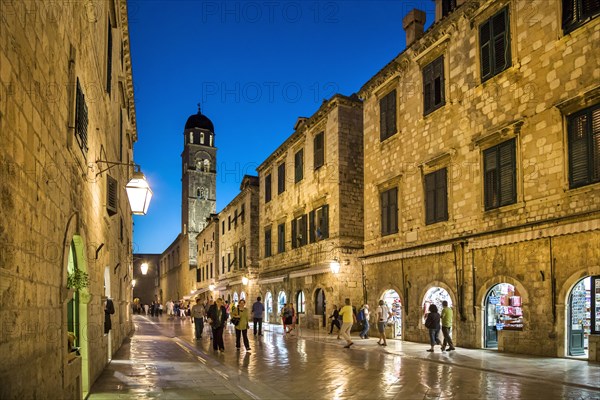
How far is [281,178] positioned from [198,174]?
150 feet

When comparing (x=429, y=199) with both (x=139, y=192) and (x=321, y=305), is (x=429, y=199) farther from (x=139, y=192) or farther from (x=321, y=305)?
(x=139, y=192)

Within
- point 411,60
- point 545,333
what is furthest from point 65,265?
point 411,60

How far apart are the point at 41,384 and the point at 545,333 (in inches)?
506

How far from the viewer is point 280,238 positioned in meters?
33.3

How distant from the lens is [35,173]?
17.2ft

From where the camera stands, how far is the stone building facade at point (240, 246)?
38.9 m

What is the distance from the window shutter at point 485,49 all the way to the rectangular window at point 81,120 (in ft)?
41.0

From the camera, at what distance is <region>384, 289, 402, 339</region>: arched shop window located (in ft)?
70.6

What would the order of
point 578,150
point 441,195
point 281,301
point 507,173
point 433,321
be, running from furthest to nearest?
point 281,301 → point 441,195 → point 433,321 → point 507,173 → point 578,150

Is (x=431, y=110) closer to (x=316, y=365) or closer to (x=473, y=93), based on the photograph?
(x=473, y=93)

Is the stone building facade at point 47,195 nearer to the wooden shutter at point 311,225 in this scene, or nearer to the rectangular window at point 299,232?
the wooden shutter at point 311,225

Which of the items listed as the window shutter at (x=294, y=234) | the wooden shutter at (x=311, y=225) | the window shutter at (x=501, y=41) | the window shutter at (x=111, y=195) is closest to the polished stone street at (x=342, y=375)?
the window shutter at (x=111, y=195)

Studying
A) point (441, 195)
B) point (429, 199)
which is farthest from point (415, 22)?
point (441, 195)

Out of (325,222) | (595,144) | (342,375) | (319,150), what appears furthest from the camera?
(319,150)
